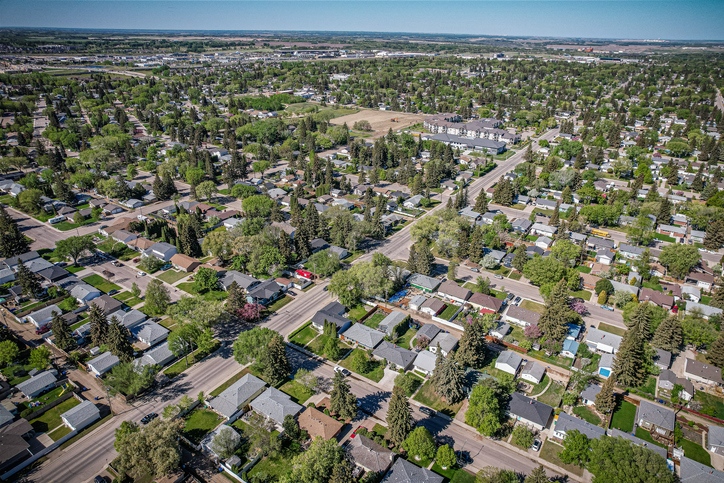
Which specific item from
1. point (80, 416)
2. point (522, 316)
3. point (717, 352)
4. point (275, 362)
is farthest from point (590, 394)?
point (80, 416)

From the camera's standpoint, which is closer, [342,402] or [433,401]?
[342,402]

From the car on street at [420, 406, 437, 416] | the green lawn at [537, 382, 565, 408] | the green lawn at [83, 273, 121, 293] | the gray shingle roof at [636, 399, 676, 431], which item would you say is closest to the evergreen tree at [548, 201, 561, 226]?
the green lawn at [537, 382, 565, 408]

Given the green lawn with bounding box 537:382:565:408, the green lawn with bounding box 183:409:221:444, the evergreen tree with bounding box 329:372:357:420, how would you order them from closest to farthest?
the green lawn with bounding box 183:409:221:444 → the evergreen tree with bounding box 329:372:357:420 → the green lawn with bounding box 537:382:565:408

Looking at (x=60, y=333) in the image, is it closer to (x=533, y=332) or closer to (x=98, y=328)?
(x=98, y=328)

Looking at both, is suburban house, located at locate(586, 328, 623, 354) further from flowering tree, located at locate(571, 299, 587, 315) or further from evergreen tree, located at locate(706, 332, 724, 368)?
evergreen tree, located at locate(706, 332, 724, 368)

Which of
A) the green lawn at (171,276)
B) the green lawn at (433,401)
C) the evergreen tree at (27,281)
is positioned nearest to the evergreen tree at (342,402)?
the green lawn at (433,401)

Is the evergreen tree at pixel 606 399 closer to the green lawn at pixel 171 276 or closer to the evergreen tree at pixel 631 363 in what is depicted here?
the evergreen tree at pixel 631 363

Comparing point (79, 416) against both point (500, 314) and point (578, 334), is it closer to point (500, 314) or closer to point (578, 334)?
point (500, 314)
